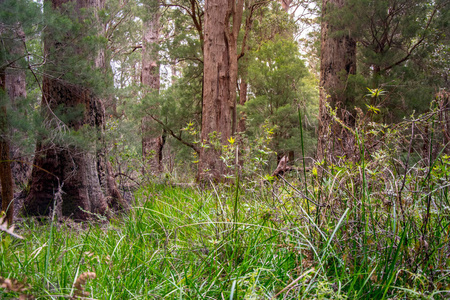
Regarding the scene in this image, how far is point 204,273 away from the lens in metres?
1.71

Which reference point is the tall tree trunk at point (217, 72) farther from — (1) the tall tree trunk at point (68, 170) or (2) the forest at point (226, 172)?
(1) the tall tree trunk at point (68, 170)

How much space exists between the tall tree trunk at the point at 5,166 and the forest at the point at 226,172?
0.02m

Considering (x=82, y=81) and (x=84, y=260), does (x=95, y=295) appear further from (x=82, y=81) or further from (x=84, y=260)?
(x=82, y=81)

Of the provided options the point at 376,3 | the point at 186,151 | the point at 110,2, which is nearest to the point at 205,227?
the point at 376,3

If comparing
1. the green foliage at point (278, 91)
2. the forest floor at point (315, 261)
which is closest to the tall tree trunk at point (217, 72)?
the forest floor at point (315, 261)

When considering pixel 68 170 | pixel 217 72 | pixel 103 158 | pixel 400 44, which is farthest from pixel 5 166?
pixel 400 44

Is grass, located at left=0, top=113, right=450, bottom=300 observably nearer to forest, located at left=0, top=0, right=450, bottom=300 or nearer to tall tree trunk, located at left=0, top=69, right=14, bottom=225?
forest, located at left=0, top=0, right=450, bottom=300

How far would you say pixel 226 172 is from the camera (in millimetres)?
4438

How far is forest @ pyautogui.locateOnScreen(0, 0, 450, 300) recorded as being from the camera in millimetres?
1426

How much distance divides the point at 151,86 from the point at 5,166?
28.3 ft

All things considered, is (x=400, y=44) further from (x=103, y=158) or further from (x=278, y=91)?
(x=103, y=158)

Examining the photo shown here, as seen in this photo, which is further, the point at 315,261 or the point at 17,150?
the point at 17,150

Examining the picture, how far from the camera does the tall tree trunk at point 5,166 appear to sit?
2600 mm

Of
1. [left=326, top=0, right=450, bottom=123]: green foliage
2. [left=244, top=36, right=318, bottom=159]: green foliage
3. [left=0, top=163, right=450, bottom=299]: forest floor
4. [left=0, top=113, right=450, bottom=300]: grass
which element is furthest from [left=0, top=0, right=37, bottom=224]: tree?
[left=244, top=36, right=318, bottom=159]: green foliage
